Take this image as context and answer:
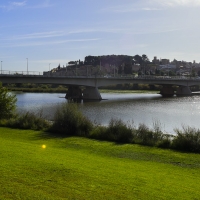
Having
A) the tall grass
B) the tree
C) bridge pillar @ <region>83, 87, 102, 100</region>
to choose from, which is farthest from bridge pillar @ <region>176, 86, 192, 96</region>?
the tall grass

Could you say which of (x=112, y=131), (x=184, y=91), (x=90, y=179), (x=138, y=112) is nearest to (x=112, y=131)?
(x=112, y=131)

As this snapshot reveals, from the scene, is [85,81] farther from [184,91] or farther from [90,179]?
[90,179]

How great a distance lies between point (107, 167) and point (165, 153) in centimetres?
617

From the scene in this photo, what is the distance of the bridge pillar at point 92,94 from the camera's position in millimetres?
71369

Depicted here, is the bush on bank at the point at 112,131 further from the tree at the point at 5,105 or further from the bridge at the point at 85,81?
the bridge at the point at 85,81

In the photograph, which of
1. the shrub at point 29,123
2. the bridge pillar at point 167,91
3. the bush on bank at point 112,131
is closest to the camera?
the bush on bank at point 112,131

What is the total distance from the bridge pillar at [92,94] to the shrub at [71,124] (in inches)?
1895

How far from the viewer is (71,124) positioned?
73.7 feet

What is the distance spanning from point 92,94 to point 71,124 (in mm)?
49864

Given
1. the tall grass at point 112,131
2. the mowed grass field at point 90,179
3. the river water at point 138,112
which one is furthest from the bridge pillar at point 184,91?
the mowed grass field at point 90,179

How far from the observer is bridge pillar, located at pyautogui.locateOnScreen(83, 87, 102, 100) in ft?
Result: 234

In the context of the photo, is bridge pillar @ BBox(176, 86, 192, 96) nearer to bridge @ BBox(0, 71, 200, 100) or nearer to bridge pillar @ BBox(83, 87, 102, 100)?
bridge @ BBox(0, 71, 200, 100)

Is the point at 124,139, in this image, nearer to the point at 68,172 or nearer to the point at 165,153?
the point at 165,153

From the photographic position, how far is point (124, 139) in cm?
1980
